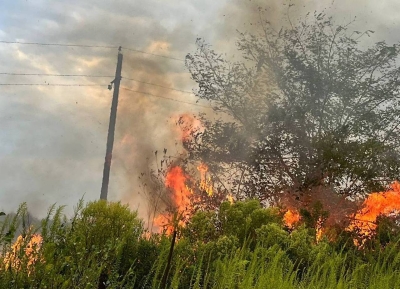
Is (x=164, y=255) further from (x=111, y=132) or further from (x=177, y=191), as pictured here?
(x=111, y=132)

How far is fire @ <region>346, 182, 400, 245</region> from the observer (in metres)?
11.6

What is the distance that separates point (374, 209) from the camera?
11.8 meters

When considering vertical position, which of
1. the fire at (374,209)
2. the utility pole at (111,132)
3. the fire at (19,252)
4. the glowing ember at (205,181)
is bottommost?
the fire at (19,252)

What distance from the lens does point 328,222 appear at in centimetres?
1117

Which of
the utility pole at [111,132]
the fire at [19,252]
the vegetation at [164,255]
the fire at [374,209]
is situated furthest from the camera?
the utility pole at [111,132]

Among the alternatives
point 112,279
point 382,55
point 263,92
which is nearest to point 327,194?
point 263,92

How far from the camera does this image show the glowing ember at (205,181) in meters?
13.3

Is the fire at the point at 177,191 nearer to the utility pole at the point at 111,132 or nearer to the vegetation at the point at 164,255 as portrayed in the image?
the utility pole at the point at 111,132

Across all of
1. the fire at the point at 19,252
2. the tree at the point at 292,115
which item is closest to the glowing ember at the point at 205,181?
the tree at the point at 292,115

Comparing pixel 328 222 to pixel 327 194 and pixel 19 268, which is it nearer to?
pixel 327 194

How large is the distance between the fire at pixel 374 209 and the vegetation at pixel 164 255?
3958 mm

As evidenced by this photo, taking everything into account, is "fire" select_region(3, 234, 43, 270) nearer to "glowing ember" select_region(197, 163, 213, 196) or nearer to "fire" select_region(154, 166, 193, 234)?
"fire" select_region(154, 166, 193, 234)

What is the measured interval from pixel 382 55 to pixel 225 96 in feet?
14.4

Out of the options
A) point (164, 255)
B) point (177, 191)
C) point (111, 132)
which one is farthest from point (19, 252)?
point (111, 132)
